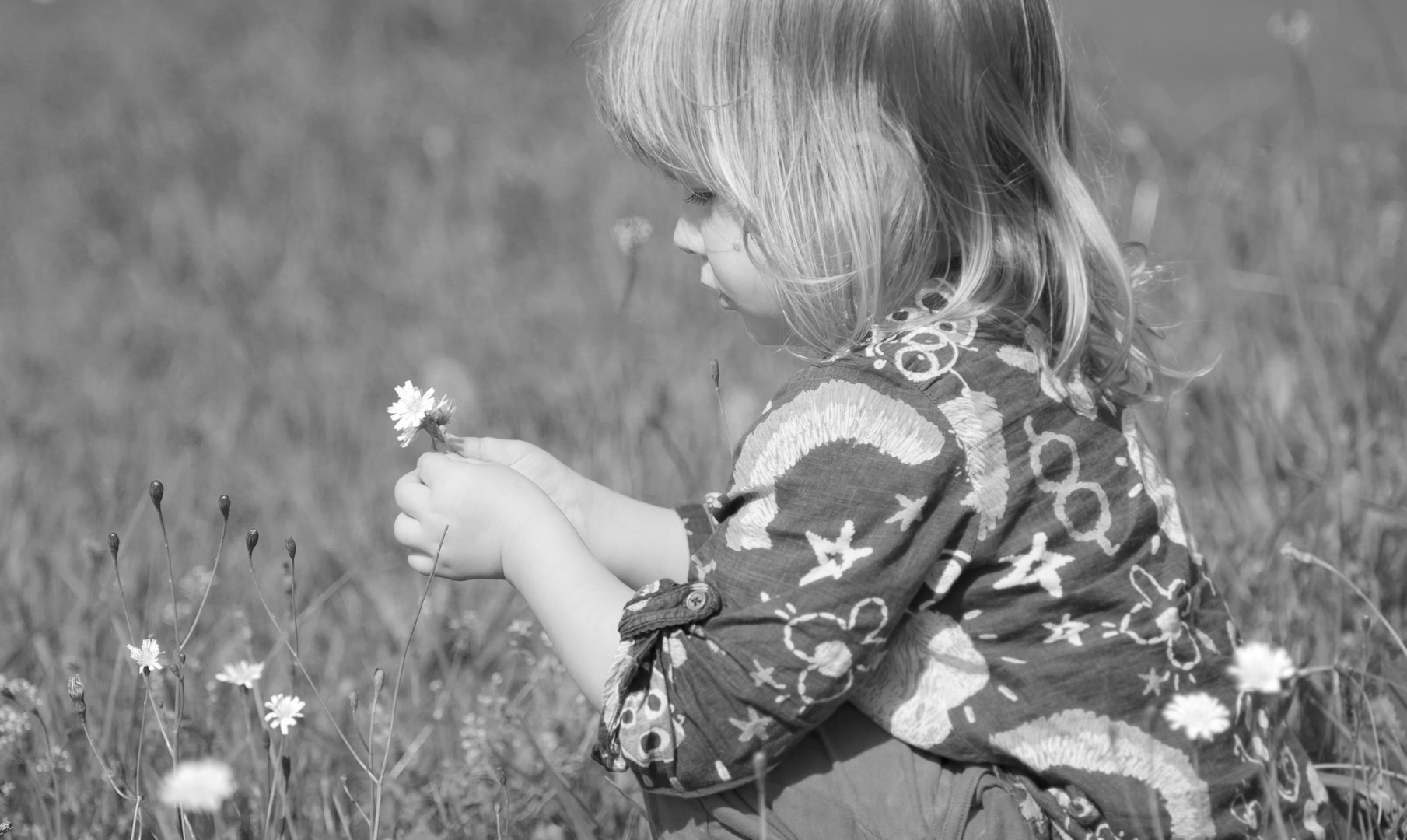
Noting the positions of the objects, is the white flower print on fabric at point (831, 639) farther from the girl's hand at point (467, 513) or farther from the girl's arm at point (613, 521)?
the girl's arm at point (613, 521)

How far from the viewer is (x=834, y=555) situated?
125 cm

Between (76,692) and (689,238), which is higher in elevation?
(689,238)

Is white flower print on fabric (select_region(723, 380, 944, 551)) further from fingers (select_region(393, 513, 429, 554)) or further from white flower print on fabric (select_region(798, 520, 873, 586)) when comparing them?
fingers (select_region(393, 513, 429, 554))

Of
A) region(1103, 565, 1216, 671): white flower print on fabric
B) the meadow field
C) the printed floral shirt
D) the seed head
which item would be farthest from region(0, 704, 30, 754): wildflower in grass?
region(1103, 565, 1216, 671): white flower print on fabric

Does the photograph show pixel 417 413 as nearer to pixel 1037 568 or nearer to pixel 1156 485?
pixel 1037 568

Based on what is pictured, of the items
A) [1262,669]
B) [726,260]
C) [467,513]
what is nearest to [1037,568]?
[1262,669]

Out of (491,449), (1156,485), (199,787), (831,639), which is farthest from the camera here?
(491,449)

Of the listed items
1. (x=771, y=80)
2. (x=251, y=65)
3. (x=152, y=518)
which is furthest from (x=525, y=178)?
(x=771, y=80)

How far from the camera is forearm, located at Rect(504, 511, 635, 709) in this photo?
51.9 inches

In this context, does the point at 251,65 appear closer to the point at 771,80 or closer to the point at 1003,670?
the point at 771,80

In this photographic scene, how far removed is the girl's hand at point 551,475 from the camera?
5.19 ft

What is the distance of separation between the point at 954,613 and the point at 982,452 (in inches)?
6.7

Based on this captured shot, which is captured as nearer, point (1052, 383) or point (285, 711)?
point (285, 711)

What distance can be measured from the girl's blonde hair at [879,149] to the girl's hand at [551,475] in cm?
35
